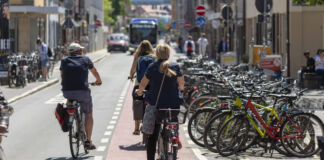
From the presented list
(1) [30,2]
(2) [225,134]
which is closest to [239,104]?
(2) [225,134]

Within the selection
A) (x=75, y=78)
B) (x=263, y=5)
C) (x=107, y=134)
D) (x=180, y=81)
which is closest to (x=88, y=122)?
(x=75, y=78)

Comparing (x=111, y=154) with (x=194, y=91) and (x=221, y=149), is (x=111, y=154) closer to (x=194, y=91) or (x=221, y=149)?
(x=221, y=149)

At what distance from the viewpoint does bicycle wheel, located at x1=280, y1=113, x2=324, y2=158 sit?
11703 millimetres

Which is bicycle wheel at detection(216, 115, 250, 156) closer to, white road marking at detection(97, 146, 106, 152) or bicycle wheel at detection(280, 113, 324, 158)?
bicycle wheel at detection(280, 113, 324, 158)

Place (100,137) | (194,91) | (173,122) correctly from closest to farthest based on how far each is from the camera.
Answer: (173,122)
(100,137)
(194,91)

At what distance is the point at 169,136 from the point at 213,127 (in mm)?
2300

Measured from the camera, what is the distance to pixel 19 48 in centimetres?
4931

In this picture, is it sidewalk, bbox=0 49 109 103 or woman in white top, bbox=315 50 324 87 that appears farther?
woman in white top, bbox=315 50 324 87

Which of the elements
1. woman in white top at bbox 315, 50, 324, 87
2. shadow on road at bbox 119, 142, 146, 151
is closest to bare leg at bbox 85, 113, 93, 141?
shadow on road at bbox 119, 142, 146, 151

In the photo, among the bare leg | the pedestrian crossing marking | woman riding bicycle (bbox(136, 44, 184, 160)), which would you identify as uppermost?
woman riding bicycle (bbox(136, 44, 184, 160))

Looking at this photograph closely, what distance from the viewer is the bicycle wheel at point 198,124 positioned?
1285 cm

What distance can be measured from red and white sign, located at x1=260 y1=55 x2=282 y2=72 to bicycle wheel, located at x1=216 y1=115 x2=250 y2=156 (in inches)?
395

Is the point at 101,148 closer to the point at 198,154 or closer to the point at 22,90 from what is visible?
the point at 198,154

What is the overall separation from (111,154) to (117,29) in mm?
151395
